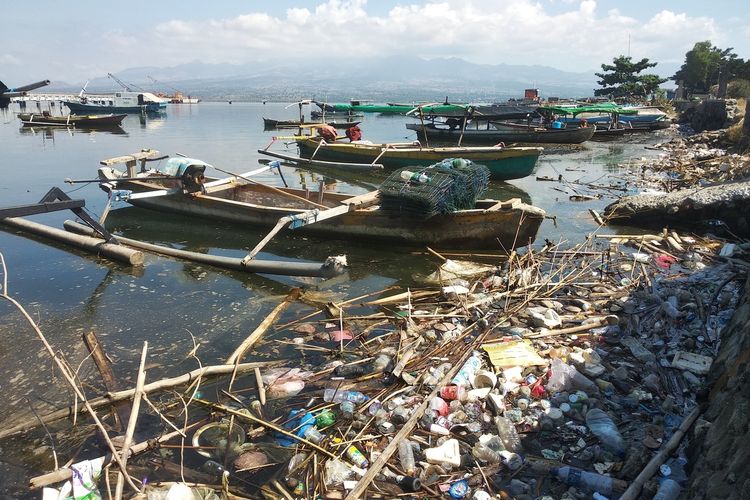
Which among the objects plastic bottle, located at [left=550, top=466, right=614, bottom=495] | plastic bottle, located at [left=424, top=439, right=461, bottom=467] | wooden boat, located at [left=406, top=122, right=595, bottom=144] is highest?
wooden boat, located at [left=406, top=122, right=595, bottom=144]

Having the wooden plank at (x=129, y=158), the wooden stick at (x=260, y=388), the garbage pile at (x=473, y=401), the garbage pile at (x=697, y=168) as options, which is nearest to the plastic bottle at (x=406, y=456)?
the garbage pile at (x=473, y=401)

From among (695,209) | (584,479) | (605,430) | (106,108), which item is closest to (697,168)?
(695,209)

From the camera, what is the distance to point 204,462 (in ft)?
13.1

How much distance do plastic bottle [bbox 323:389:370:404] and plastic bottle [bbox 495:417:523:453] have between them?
4.08 feet

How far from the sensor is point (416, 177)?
28.7 ft

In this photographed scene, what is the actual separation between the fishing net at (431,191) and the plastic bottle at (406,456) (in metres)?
5.12

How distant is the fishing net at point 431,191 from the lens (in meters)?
8.44

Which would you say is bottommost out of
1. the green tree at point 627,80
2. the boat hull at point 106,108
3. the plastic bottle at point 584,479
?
the plastic bottle at point 584,479

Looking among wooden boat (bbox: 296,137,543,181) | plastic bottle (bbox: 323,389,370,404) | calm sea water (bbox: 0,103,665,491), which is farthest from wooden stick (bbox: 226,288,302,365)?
wooden boat (bbox: 296,137,543,181)

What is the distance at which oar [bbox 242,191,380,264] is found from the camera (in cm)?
765

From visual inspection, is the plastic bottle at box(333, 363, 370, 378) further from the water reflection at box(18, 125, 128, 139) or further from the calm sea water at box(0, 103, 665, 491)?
the water reflection at box(18, 125, 128, 139)

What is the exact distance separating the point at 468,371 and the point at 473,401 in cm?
38

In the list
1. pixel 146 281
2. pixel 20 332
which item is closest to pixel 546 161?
Answer: pixel 146 281

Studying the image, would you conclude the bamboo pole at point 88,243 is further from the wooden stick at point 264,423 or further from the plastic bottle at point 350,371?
the plastic bottle at point 350,371
